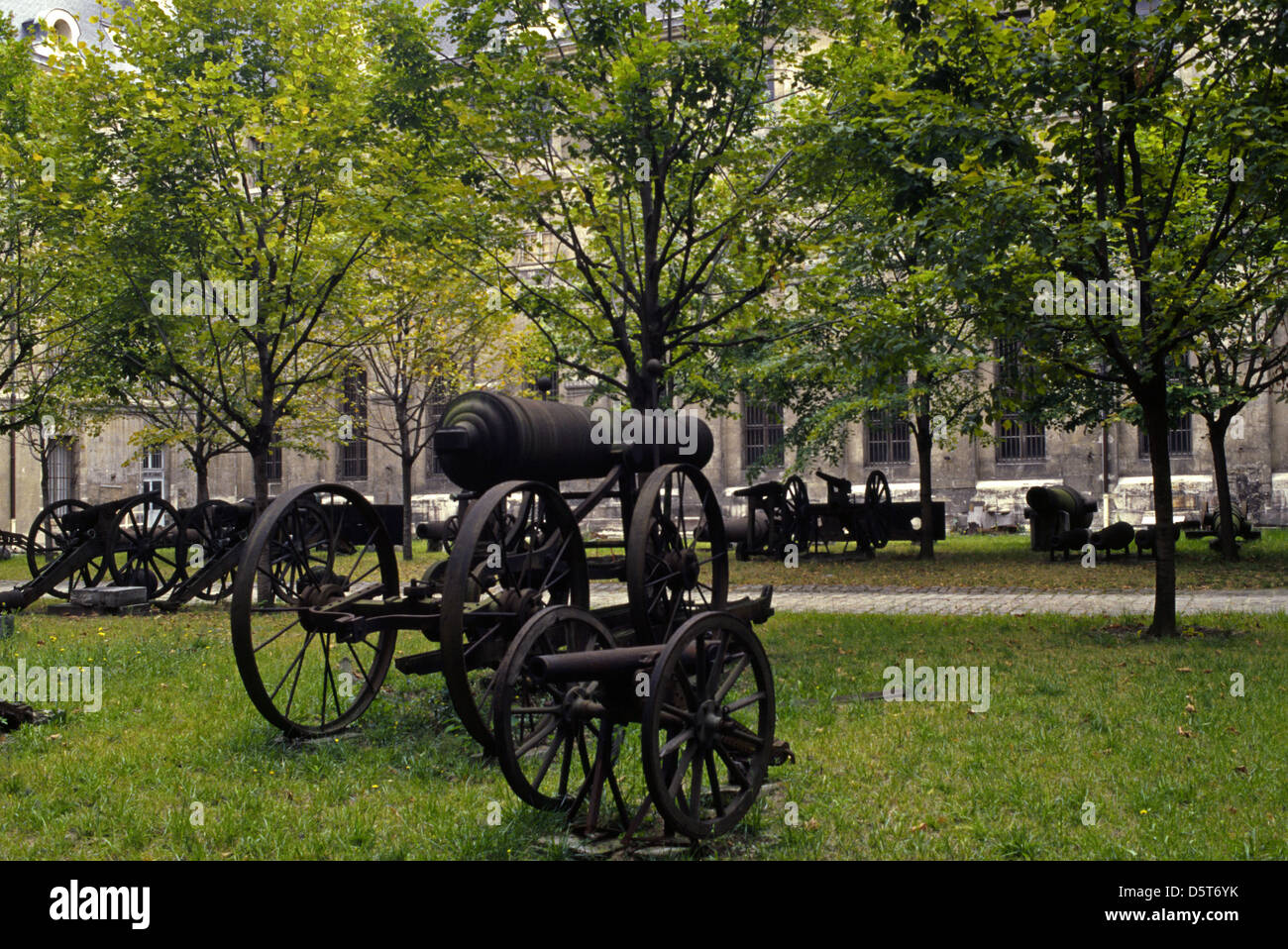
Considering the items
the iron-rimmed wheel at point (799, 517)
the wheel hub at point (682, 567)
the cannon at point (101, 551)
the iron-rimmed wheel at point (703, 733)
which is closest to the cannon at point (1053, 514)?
the iron-rimmed wheel at point (799, 517)

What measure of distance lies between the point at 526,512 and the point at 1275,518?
1146 inches

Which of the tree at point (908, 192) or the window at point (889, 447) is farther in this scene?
the window at point (889, 447)

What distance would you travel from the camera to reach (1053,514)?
72.1 ft

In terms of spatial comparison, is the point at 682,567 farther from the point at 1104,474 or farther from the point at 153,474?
the point at 153,474

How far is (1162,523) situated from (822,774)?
21.5 ft

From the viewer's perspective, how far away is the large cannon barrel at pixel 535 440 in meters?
7.85

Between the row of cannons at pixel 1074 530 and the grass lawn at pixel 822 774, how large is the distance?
11.2m

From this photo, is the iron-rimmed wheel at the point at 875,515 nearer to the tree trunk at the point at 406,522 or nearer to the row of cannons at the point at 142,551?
the tree trunk at the point at 406,522

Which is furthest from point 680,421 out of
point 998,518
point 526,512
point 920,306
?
point 998,518

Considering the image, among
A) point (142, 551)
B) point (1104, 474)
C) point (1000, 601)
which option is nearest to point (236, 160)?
point (142, 551)

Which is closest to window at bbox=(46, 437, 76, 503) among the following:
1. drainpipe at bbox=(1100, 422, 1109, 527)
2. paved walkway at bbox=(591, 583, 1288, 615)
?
paved walkway at bbox=(591, 583, 1288, 615)

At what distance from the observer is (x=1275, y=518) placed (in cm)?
3056

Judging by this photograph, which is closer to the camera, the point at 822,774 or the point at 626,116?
the point at 822,774

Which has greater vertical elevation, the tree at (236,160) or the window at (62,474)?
the tree at (236,160)
